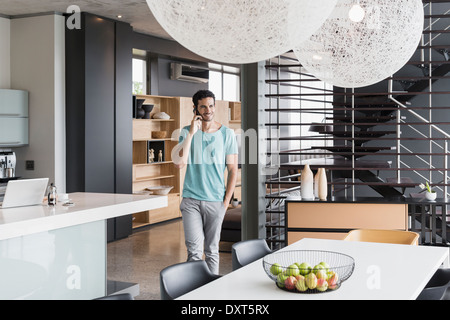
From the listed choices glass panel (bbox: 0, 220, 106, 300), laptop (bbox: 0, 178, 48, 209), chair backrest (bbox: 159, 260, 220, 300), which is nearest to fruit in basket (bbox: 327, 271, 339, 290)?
chair backrest (bbox: 159, 260, 220, 300)

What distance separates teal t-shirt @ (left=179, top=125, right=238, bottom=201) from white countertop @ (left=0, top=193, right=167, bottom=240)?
1.83ft

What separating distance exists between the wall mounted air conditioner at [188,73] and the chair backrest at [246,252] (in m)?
7.23

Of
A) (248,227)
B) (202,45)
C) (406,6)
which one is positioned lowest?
(248,227)

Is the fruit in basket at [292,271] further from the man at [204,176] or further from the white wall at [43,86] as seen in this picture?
the white wall at [43,86]

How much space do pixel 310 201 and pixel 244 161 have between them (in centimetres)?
101

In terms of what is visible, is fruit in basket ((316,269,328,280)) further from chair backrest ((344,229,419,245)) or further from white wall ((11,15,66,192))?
white wall ((11,15,66,192))

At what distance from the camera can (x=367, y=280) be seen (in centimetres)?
275

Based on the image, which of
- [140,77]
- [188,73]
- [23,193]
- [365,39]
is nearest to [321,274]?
[365,39]

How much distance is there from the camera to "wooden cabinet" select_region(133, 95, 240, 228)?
9.59 metres

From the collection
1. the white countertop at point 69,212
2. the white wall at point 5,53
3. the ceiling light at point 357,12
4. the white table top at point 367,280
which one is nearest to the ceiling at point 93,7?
the white wall at point 5,53

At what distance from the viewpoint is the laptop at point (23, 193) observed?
4199 mm

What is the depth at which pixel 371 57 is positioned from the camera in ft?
10.0
